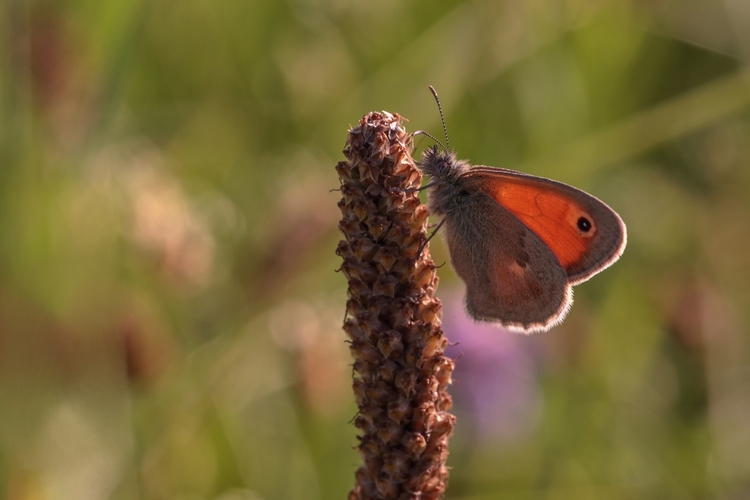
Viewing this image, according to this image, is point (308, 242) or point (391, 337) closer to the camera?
point (391, 337)

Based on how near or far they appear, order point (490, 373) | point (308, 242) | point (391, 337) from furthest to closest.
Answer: point (490, 373) → point (308, 242) → point (391, 337)

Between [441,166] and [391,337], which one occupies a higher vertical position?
[441,166]

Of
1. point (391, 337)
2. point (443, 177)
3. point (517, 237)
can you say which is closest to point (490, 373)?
point (517, 237)

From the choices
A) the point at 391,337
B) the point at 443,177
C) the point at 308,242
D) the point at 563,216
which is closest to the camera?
the point at 391,337

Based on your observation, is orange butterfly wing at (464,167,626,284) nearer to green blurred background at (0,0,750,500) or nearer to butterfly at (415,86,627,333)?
butterfly at (415,86,627,333)

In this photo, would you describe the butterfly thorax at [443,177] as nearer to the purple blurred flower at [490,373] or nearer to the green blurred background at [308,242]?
the green blurred background at [308,242]

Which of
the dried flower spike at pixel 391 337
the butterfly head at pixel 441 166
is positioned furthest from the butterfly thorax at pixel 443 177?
the dried flower spike at pixel 391 337

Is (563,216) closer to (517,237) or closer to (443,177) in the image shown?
(517,237)
